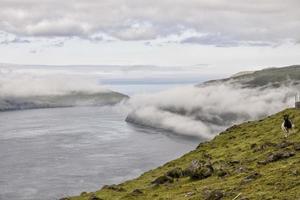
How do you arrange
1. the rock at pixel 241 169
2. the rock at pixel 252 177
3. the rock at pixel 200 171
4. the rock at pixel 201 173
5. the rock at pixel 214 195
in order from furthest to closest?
1. the rock at pixel 200 171
2. the rock at pixel 201 173
3. the rock at pixel 241 169
4. the rock at pixel 252 177
5. the rock at pixel 214 195

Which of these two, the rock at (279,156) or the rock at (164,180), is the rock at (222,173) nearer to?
the rock at (279,156)

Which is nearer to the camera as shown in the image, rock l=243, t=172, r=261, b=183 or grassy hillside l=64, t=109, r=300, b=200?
grassy hillside l=64, t=109, r=300, b=200

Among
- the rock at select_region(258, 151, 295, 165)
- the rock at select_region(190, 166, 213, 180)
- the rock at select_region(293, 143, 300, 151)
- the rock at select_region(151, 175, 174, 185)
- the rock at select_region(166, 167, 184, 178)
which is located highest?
the rock at select_region(293, 143, 300, 151)

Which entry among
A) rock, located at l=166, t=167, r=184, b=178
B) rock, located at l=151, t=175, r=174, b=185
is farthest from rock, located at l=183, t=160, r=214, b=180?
rock, located at l=151, t=175, r=174, b=185

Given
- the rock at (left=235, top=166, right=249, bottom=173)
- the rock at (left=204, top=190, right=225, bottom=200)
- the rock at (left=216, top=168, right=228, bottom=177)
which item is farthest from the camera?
the rock at (left=216, top=168, right=228, bottom=177)

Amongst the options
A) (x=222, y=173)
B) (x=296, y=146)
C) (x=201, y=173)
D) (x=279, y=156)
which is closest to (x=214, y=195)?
(x=279, y=156)

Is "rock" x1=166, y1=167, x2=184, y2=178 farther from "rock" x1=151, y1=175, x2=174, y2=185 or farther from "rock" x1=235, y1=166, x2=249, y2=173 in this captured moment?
Answer: "rock" x1=235, y1=166, x2=249, y2=173

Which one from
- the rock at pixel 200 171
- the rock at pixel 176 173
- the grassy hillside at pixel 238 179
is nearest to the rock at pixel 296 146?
the grassy hillside at pixel 238 179

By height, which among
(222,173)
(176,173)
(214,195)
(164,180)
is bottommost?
(164,180)

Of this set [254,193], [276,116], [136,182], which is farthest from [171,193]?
[276,116]

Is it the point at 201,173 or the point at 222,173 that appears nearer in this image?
the point at 222,173

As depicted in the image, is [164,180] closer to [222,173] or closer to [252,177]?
[222,173]

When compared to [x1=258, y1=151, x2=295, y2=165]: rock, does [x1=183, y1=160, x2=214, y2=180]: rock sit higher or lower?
lower

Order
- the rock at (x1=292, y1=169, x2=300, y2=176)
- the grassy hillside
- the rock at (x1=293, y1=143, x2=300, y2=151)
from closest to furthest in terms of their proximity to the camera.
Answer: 1. the grassy hillside
2. the rock at (x1=292, y1=169, x2=300, y2=176)
3. the rock at (x1=293, y1=143, x2=300, y2=151)
